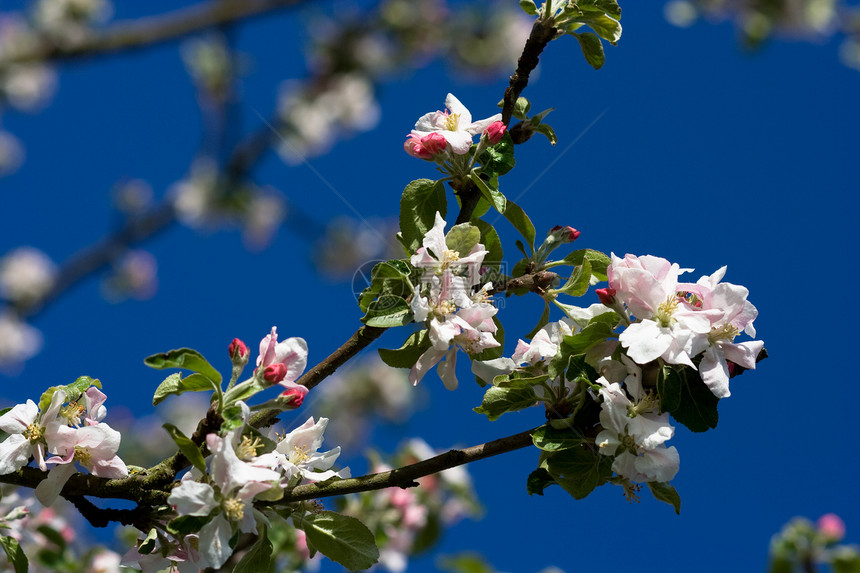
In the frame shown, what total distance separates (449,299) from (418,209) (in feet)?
0.61

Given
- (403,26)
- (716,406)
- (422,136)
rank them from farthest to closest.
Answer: (403,26) → (422,136) → (716,406)

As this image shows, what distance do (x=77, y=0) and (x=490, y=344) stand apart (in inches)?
293

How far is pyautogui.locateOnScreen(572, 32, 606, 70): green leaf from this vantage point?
4.63 feet

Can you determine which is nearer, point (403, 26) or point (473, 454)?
point (473, 454)

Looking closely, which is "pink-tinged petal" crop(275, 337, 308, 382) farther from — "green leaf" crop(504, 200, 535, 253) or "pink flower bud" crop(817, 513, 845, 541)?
"pink flower bud" crop(817, 513, 845, 541)

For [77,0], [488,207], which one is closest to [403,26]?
[77,0]

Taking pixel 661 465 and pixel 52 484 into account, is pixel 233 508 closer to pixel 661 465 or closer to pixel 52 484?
pixel 52 484

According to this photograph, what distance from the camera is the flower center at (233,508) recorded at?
1075mm

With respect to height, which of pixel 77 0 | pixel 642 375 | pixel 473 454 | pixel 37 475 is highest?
pixel 77 0

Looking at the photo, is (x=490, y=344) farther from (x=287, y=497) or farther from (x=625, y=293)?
(x=287, y=497)

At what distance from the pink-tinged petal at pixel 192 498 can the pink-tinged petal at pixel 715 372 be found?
72 centimetres

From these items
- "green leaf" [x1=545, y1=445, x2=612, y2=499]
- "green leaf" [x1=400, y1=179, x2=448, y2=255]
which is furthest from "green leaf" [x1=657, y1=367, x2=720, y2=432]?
"green leaf" [x1=400, y1=179, x2=448, y2=255]

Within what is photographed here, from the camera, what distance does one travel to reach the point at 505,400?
121 centimetres

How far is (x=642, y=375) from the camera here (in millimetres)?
1185
